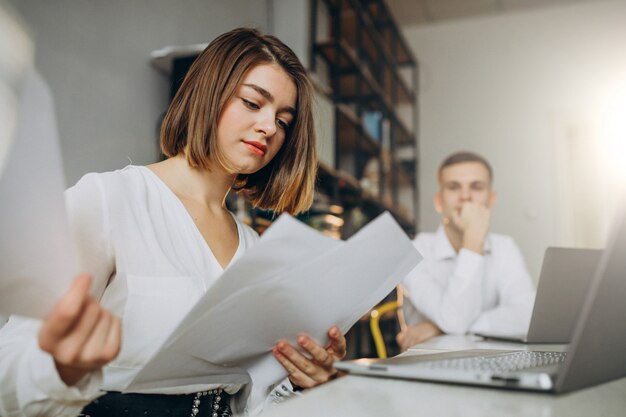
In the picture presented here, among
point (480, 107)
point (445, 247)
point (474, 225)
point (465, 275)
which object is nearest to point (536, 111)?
point (480, 107)

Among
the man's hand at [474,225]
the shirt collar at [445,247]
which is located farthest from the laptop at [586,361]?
the shirt collar at [445,247]

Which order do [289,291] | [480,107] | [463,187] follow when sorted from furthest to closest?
1. [480,107]
2. [463,187]
3. [289,291]

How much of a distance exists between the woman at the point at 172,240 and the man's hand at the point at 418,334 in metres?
0.67

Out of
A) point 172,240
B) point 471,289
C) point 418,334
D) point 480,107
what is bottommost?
point 418,334

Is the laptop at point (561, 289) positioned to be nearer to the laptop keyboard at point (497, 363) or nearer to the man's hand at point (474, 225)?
the laptop keyboard at point (497, 363)

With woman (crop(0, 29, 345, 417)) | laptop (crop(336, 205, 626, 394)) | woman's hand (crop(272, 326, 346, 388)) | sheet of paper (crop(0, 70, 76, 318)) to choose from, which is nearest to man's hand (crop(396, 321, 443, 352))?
woman (crop(0, 29, 345, 417))

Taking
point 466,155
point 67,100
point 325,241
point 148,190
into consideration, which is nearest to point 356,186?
point 466,155

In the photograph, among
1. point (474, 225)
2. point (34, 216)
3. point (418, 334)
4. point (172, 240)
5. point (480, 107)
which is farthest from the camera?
point (480, 107)

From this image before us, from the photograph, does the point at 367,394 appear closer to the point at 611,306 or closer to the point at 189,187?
the point at 611,306

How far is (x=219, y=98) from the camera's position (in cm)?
91

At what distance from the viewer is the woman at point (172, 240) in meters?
0.53

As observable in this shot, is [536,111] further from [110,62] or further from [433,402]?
[433,402]

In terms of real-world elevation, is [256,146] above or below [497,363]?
above

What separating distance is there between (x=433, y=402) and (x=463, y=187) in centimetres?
171
